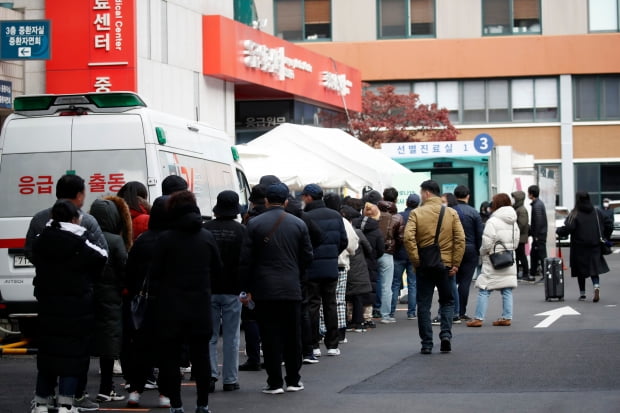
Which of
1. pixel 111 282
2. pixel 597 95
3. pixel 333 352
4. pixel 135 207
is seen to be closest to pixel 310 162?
pixel 333 352

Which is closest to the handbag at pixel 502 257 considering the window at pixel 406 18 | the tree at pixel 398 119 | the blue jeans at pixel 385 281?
the blue jeans at pixel 385 281

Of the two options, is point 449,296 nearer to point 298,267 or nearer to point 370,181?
point 298,267

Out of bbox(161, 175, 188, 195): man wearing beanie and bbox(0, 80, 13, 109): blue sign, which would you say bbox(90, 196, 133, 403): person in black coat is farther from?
bbox(0, 80, 13, 109): blue sign

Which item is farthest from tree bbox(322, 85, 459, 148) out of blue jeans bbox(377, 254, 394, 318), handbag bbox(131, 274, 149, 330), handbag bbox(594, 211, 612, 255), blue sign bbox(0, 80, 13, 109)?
handbag bbox(131, 274, 149, 330)

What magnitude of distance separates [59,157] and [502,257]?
6175mm

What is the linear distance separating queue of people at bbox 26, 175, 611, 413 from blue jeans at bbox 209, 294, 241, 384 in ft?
0.04

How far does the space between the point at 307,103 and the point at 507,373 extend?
22.5 meters

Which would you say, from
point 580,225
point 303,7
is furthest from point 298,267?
point 303,7

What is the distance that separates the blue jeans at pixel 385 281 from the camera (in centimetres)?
1791

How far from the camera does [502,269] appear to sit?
16.6m

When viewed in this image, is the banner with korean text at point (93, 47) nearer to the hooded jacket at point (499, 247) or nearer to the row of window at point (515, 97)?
the hooded jacket at point (499, 247)

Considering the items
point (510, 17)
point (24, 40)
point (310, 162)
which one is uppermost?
point (510, 17)

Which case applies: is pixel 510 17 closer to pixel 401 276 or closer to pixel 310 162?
pixel 310 162

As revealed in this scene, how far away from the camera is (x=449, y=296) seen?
14.0 m
